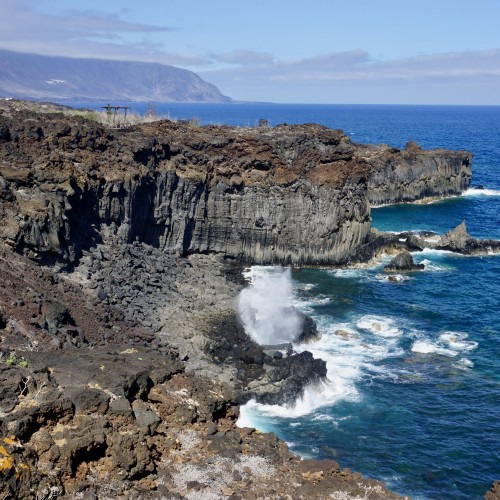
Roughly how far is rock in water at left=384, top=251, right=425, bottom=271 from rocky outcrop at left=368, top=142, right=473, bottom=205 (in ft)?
122

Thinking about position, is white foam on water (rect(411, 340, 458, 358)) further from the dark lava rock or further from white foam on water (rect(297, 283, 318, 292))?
white foam on water (rect(297, 283, 318, 292))

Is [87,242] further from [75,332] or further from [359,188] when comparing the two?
[359,188]

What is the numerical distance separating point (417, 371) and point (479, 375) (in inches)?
156

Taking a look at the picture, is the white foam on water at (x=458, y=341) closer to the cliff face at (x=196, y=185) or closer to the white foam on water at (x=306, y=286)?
the white foam on water at (x=306, y=286)

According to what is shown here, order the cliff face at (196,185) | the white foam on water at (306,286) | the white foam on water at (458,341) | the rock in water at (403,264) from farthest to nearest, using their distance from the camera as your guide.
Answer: the rock in water at (403,264)
the white foam on water at (306,286)
the cliff face at (196,185)
the white foam on water at (458,341)

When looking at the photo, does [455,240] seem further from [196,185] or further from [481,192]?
[481,192]

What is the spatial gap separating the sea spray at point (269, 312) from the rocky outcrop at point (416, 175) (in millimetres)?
47370

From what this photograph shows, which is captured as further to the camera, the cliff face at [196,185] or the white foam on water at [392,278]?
the white foam on water at [392,278]

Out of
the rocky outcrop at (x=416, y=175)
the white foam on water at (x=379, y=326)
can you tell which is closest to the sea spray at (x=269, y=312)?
the white foam on water at (x=379, y=326)

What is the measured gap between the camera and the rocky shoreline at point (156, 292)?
2056 cm

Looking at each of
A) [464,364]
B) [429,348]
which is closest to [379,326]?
[429,348]

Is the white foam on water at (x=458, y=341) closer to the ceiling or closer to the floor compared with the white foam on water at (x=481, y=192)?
closer to the floor

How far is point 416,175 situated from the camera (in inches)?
4018

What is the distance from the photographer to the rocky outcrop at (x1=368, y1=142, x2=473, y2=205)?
324 ft
